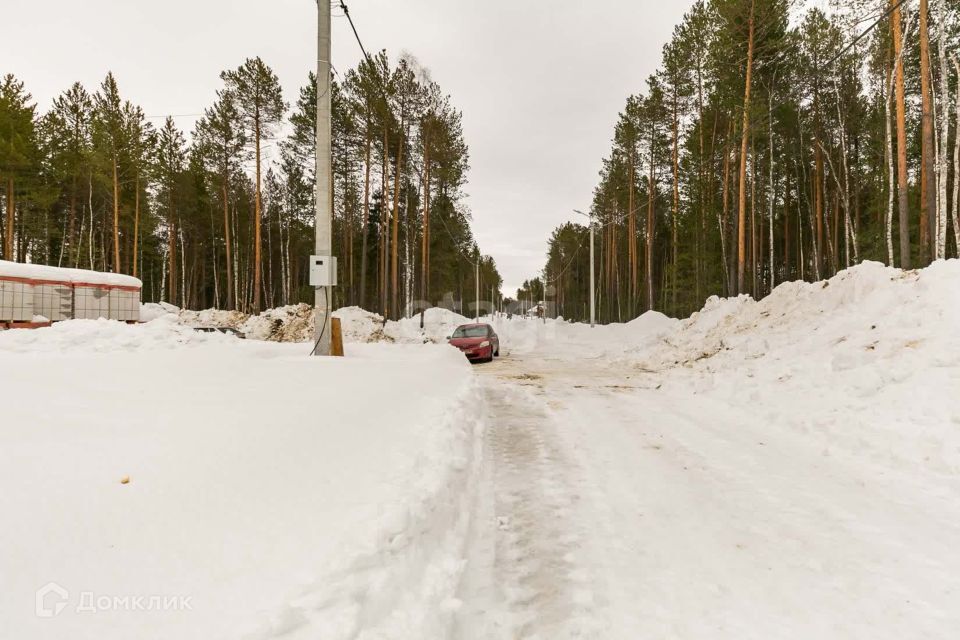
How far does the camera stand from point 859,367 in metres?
6.77

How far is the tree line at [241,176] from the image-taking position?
2517cm

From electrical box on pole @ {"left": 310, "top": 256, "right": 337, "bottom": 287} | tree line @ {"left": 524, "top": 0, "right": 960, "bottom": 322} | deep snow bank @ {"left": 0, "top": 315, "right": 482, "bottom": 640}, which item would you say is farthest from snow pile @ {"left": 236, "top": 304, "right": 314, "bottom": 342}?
tree line @ {"left": 524, "top": 0, "right": 960, "bottom": 322}

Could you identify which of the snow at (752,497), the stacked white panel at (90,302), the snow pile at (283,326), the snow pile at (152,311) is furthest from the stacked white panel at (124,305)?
the snow at (752,497)

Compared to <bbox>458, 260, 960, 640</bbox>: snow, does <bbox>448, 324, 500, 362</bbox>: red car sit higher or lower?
higher

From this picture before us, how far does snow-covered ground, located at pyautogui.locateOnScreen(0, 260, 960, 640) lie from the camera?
6.07ft

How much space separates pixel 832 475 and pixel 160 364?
308 inches

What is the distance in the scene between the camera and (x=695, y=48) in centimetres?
2328

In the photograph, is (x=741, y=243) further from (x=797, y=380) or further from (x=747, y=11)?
(x=797, y=380)

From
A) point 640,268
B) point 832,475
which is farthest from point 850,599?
point 640,268

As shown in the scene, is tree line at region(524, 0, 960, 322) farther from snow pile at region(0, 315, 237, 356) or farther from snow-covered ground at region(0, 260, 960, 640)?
snow pile at region(0, 315, 237, 356)

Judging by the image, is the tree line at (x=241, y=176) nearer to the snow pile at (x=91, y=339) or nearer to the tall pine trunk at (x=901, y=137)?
the snow pile at (x=91, y=339)

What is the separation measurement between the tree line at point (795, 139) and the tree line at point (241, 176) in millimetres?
14249

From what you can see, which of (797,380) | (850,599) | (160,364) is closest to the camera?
(850,599)

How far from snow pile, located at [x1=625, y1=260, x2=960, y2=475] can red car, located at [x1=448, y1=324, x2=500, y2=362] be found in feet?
21.4
